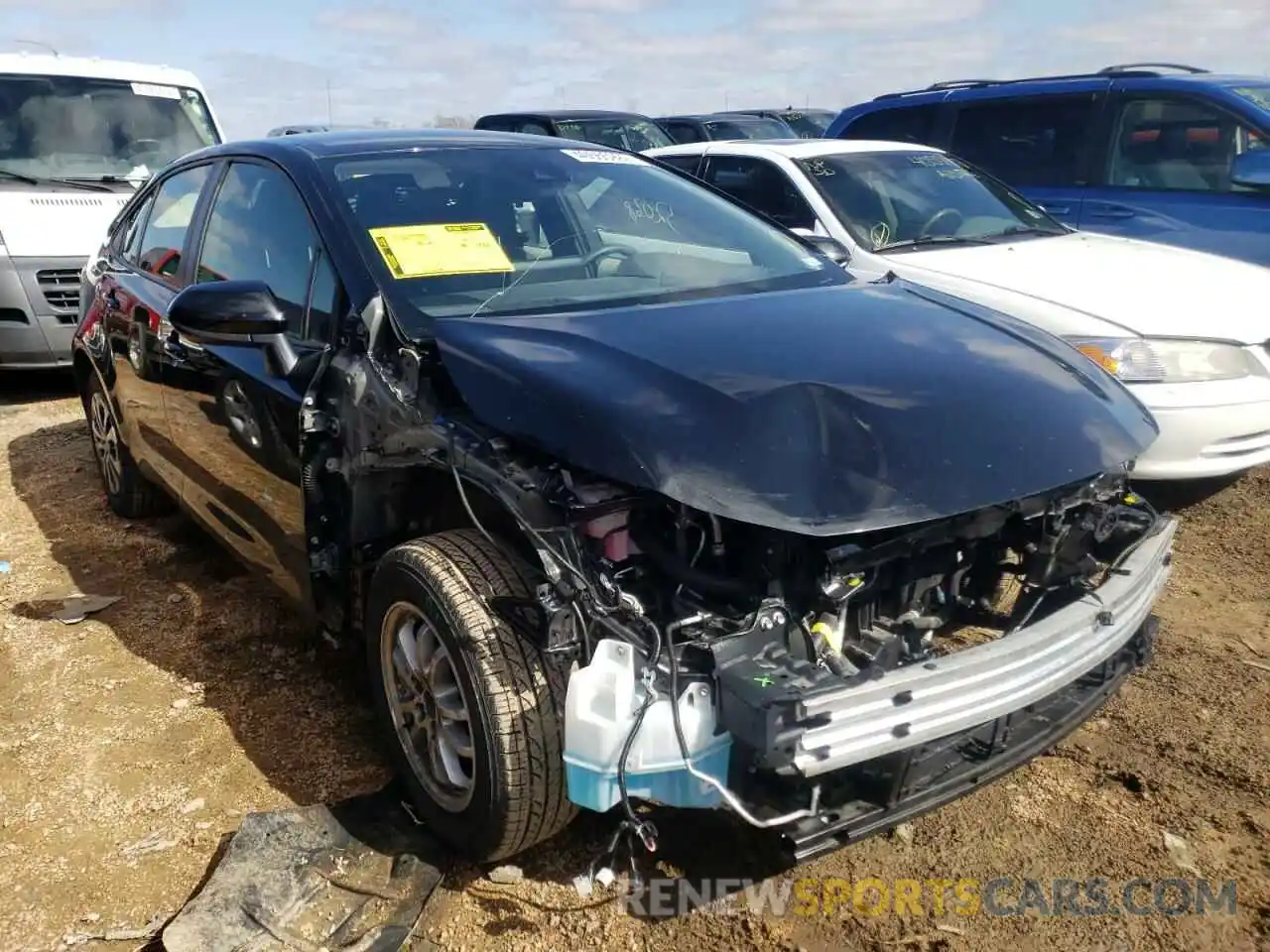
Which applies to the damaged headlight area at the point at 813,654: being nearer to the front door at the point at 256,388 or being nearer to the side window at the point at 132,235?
the front door at the point at 256,388

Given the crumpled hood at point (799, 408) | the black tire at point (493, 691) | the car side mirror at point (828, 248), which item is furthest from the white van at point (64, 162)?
the black tire at point (493, 691)

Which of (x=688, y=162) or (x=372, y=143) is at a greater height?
(x=372, y=143)

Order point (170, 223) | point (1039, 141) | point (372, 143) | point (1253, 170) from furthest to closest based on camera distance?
point (1039, 141), point (1253, 170), point (170, 223), point (372, 143)

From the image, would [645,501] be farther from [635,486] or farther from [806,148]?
[806,148]

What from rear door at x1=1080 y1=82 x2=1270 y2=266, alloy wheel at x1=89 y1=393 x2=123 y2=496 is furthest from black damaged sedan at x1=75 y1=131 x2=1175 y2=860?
rear door at x1=1080 y1=82 x2=1270 y2=266

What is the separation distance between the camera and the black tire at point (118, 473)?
15.7 feet

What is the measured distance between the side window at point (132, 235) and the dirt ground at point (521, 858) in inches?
57.5

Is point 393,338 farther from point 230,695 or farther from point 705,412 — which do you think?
point 230,695

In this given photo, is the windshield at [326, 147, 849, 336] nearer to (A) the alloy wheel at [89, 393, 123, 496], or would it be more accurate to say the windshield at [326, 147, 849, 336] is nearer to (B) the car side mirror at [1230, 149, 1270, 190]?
(A) the alloy wheel at [89, 393, 123, 496]

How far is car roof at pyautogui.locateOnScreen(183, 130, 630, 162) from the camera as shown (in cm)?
328

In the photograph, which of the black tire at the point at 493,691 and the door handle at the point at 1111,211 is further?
the door handle at the point at 1111,211

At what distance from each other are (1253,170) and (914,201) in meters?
1.95

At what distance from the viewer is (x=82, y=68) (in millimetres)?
7699

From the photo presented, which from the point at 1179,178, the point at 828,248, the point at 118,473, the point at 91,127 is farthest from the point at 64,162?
the point at 1179,178
